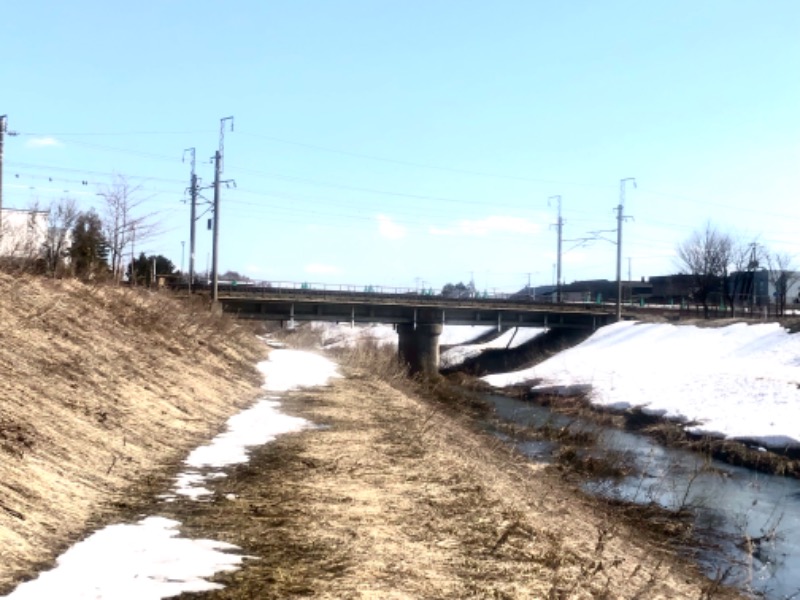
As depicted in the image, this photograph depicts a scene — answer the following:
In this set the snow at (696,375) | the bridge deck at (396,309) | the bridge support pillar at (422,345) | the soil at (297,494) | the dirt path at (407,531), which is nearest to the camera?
the dirt path at (407,531)

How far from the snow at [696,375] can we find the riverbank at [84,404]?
1538 cm

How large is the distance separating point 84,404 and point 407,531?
555 centimetres

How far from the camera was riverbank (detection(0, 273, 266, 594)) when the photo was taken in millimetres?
7020

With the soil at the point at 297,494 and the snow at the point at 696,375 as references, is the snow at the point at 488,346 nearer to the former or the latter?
the snow at the point at 696,375

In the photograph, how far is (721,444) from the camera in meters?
22.8

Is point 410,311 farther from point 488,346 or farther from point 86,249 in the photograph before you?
point 86,249

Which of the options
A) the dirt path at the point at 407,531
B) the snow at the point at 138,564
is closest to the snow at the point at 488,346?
the dirt path at the point at 407,531

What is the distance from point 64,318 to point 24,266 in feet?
9.25

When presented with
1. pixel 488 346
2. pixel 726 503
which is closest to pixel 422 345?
pixel 488 346

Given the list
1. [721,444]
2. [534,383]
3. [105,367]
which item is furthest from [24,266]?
[534,383]

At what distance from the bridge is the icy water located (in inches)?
1090

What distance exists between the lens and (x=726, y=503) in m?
15.5

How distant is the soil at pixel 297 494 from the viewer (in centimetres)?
642

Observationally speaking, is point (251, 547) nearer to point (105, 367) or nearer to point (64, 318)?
point (105, 367)
